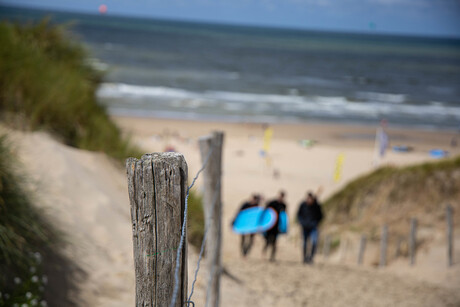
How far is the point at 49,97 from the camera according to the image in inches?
244

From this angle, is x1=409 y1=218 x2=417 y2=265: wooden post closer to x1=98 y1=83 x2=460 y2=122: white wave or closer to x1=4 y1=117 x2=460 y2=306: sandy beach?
x1=4 y1=117 x2=460 y2=306: sandy beach

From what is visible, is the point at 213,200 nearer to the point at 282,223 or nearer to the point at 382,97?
the point at 282,223

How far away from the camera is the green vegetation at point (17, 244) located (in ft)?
10.4

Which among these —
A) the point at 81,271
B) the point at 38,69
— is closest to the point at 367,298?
the point at 81,271

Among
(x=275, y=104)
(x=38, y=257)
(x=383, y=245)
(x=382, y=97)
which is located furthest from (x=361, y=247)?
(x=382, y=97)

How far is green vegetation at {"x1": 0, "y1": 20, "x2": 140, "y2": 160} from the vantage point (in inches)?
231

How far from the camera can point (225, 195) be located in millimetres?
15156

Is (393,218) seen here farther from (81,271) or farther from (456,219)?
(81,271)

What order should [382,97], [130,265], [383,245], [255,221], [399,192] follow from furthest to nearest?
[382,97] < [399,192] < [383,245] < [255,221] < [130,265]

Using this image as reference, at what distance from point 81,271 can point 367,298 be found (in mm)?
3803

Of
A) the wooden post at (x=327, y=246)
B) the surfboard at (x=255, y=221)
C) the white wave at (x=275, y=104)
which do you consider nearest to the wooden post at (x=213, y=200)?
the surfboard at (x=255, y=221)

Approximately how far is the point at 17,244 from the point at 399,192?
344 inches

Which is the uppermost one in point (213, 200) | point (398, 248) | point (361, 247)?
point (213, 200)

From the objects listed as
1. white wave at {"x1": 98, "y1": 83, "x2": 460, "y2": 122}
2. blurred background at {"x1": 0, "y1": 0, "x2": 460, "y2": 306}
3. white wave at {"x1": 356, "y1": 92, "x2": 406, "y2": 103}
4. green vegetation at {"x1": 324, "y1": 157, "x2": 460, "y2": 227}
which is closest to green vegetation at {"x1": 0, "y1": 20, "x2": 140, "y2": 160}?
blurred background at {"x1": 0, "y1": 0, "x2": 460, "y2": 306}
